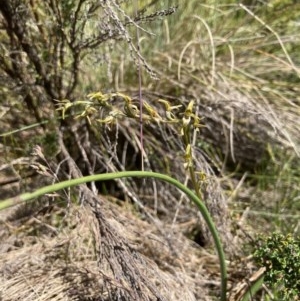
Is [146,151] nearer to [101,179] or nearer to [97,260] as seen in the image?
[97,260]

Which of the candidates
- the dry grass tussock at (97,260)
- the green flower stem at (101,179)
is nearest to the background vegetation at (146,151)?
the dry grass tussock at (97,260)

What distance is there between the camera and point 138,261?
175 centimetres

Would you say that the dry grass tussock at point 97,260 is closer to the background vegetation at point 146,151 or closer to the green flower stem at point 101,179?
the background vegetation at point 146,151

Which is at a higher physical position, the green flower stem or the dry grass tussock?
the green flower stem

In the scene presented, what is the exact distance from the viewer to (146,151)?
2.31m

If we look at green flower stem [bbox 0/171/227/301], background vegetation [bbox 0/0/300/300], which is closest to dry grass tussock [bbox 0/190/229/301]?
background vegetation [bbox 0/0/300/300]

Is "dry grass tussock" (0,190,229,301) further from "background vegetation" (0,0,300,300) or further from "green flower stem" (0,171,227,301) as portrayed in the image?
"green flower stem" (0,171,227,301)

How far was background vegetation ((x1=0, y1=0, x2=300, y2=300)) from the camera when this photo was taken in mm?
1763

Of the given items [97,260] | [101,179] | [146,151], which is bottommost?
[97,260]

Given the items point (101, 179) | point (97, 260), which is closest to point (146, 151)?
point (97, 260)

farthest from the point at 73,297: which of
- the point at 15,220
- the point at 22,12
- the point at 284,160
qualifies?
the point at 284,160

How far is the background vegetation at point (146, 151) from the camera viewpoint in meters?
1.76

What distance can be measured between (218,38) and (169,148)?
1.86 feet

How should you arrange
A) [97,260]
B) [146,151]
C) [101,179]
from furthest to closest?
[146,151] → [97,260] → [101,179]
